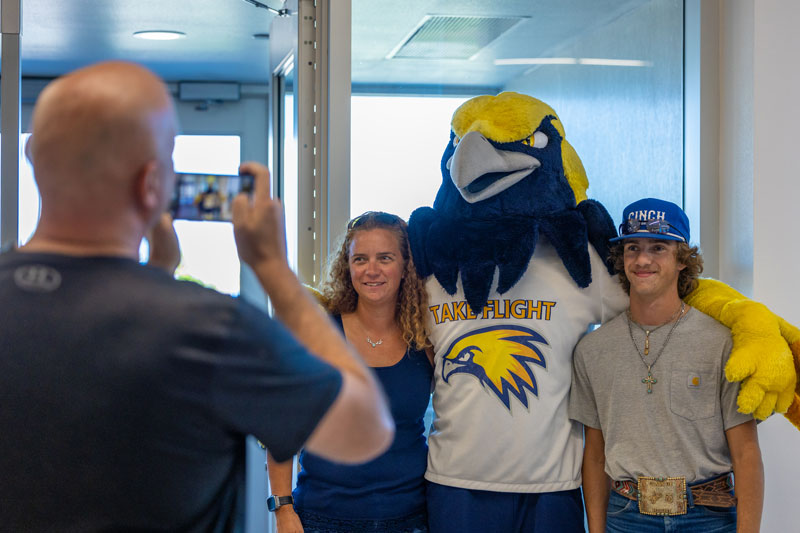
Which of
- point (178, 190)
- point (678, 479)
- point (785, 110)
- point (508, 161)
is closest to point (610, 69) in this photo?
point (785, 110)

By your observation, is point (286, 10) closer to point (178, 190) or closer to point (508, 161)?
point (508, 161)

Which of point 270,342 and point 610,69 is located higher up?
point 610,69

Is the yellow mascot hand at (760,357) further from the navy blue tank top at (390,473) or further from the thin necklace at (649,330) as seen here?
the navy blue tank top at (390,473)

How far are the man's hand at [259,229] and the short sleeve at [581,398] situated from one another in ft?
4.48

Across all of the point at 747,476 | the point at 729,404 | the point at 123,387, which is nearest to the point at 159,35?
the point at 729,404

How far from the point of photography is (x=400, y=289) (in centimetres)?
225

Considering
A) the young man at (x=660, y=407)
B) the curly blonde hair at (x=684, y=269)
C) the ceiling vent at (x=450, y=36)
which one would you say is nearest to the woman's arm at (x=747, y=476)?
the young man at (x=660, y=407)

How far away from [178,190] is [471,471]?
1311 millimetres

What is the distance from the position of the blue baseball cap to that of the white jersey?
0.52 ft

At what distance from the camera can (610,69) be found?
2.76 metres

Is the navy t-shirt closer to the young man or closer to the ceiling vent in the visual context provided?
the young man

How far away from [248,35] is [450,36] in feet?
5.63

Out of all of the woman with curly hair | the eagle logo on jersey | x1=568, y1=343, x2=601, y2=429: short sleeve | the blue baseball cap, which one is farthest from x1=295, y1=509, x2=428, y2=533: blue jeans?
the blue baseball cap

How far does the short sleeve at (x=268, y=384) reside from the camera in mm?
830
